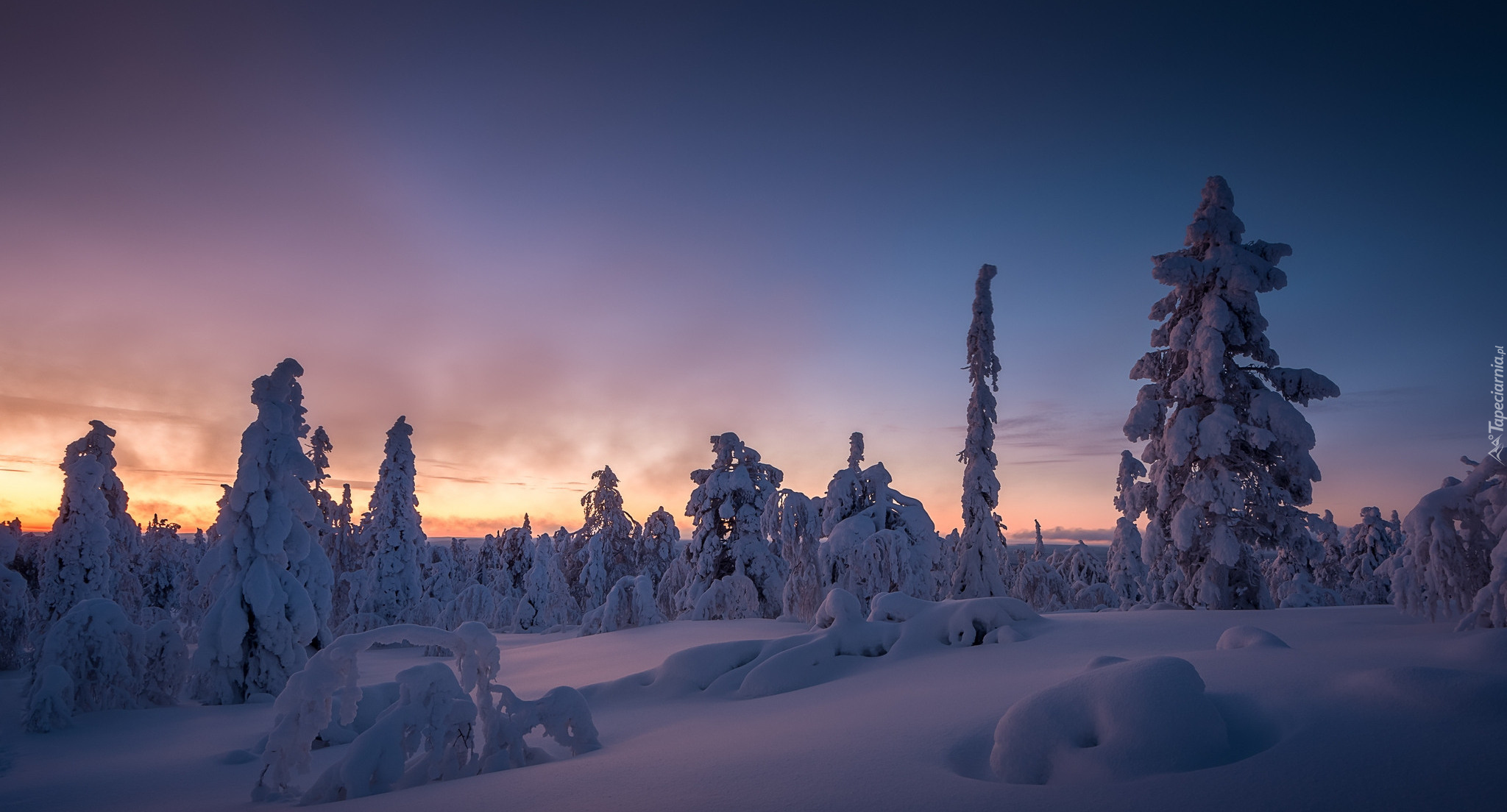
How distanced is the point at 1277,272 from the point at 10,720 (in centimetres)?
2902

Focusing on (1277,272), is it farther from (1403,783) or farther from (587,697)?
→ (587,697)

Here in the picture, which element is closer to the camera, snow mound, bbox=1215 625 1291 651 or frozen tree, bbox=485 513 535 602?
snow mound, bbox=1215 625 1291 651

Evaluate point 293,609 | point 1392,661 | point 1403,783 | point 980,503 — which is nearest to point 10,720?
point 293,609

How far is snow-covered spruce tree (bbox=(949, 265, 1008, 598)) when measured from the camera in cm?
2239

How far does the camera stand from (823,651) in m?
10.0

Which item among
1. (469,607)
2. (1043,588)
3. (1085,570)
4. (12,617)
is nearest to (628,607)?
(469,607)

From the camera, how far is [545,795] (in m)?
4.59

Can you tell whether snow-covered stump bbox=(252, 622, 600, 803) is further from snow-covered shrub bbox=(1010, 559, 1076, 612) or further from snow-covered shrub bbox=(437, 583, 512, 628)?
snow-covered shrub bbox=(1010, 559, 1076, 612)

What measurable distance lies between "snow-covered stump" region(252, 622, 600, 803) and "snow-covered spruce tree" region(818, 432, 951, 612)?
1532 centimetres

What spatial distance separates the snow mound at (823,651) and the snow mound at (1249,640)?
285 cm

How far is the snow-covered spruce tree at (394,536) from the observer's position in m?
32.0

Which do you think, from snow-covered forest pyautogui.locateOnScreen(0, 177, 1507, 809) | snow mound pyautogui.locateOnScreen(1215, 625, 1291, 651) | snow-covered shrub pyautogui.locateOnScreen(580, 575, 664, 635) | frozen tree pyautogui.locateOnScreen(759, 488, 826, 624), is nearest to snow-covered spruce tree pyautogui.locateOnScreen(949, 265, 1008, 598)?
snow-covered forest pyautogui.locateOnScreen(0, 177, 1507, 809)

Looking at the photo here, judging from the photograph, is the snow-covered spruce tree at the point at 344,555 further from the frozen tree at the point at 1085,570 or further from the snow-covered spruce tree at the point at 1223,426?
the frozen tree at the point at 1085,570

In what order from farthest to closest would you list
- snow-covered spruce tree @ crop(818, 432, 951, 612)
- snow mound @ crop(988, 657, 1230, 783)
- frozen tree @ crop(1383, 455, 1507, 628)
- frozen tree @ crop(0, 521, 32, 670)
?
1. frozen tree @ crop(0, 521, 32, 670)
2. snow-covered spruce tree @ crop(818, 432, 951, 612)
3. frozen tree @ crop(1383, 455, 1507, 628)
4. snow mound @ crop(988, 657, 1230, 783)
